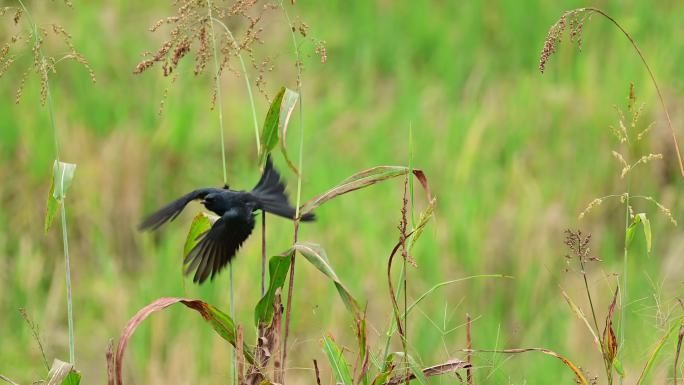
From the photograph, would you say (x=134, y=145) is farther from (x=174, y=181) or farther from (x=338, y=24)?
(x=338, y=24)

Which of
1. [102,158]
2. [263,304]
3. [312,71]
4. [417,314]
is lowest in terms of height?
[417,314]

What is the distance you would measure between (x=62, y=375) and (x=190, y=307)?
0.19m

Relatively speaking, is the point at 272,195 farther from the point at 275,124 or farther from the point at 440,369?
the point at 440,369

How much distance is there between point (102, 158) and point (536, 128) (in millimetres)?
1896

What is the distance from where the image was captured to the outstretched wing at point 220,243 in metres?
1.72

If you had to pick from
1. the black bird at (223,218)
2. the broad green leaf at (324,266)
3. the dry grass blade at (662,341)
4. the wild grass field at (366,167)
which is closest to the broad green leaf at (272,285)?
the broad green leaf at (324,266)

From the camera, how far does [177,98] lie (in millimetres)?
5316

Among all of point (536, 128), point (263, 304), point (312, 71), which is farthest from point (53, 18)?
point (263, 304)

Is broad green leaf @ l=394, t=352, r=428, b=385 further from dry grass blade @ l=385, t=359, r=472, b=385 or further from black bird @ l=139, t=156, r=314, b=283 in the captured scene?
black bird @ l=139, t=156, r=314, b=283

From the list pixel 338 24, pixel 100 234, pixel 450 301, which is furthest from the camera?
pixel 338 24

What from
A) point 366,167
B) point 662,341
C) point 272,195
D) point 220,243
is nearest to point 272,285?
point 220,243

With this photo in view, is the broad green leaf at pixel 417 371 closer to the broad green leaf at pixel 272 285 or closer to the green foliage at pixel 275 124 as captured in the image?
the broad green leaf at pixel 272 285

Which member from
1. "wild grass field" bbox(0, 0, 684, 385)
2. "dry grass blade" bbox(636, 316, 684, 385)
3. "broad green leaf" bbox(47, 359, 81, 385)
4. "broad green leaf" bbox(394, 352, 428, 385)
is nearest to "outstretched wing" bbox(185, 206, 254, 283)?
"broad green leaf" bbox(47, 359, 81, 385)

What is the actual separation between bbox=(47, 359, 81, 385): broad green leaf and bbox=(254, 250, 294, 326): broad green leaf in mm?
255
